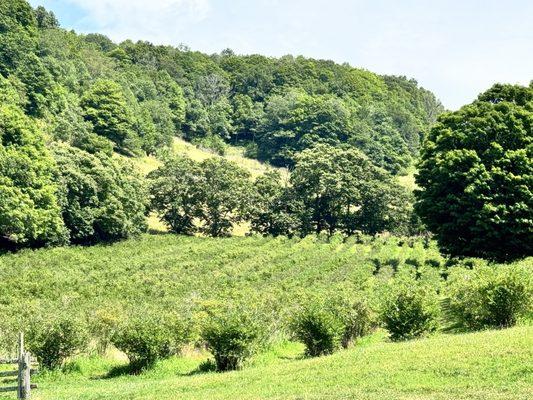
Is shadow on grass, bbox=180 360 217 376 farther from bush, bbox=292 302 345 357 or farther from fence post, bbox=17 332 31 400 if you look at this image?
fence post, bbox=17 332 31 400

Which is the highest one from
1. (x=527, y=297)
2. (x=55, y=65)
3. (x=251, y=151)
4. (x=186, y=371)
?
(x=55, y=65)

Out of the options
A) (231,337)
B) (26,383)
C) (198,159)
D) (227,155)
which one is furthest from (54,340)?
(227,155)

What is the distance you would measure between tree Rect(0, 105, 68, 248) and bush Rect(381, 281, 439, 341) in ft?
113

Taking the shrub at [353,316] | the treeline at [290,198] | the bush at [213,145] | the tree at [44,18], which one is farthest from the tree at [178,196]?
the tree at [44,18]

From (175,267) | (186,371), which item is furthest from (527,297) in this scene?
(175,267)

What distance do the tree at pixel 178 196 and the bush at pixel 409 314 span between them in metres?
48.8

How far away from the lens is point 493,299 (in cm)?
1839

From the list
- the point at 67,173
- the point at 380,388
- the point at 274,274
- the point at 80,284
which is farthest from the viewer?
the point at 67,173

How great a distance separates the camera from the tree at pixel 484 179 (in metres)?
33.4

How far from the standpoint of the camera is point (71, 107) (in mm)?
83312

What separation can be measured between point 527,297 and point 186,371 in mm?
11187

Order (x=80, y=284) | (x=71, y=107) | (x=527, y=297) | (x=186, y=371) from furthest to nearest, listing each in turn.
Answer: (x=71, y=107) → (x=80, y=284) → (x=186, y=371) → (x=527, y=297)

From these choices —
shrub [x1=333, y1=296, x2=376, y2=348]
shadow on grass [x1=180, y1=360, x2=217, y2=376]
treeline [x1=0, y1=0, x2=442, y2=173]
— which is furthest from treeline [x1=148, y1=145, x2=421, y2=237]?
shadow on grass [x1=180, y1=360, x2=217, y2=376]

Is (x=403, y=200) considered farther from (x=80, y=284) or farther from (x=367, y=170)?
(x=80, y=284)
